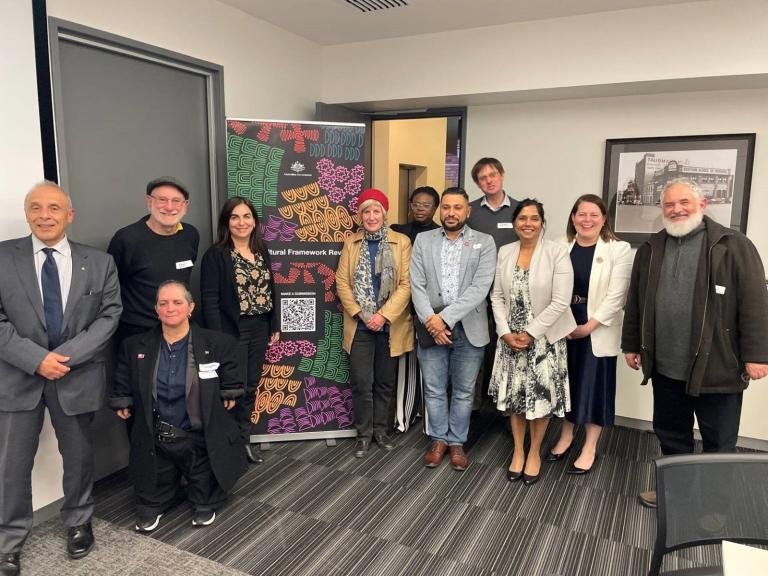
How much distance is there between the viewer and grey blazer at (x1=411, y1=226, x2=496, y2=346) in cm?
292

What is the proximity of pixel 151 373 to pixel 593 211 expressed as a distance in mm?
2326

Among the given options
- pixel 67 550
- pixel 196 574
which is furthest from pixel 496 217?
pixel 67 550

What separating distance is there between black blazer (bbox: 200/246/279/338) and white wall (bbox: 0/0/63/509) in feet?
2.77

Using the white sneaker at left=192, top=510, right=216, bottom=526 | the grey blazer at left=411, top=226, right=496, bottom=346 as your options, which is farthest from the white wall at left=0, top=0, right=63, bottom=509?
the grey blazer at left=411, top=226, right=496, bottom=346

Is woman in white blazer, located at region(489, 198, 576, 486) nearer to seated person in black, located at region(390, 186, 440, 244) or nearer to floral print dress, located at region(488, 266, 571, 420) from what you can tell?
floral print dress, located at region(488, 266, 571, 420)

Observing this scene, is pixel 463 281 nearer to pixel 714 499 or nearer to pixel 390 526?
pixel 390 526

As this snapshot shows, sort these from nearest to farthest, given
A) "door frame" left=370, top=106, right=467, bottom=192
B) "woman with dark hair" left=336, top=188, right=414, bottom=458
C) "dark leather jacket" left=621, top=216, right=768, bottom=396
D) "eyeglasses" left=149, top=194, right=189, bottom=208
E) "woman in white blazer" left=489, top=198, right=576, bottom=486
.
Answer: "dark leather jacket" left=621, top=216, right=768, bottom=396 < "eyeglasses" left=149, top=194, right=189, bottom=208 < "woman in white blazer" left=489, top=198, right=576, bottom=486 < "woman with dark hair" left=336, top=188, right=414, bottom=458 < "door frame" left=370, top=106, right=467, bottom=192

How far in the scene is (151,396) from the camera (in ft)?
8.14

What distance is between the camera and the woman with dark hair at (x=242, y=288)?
293cm

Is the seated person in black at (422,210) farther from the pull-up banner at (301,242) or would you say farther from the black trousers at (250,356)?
the black trousers at (250,356)

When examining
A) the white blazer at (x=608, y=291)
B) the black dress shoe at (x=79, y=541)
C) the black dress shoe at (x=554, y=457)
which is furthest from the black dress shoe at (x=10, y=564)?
the white blazer at (x=608, y=291)

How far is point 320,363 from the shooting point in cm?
343

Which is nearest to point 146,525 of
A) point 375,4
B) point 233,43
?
point 233,43

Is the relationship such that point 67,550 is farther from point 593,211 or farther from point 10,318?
point 593,211
